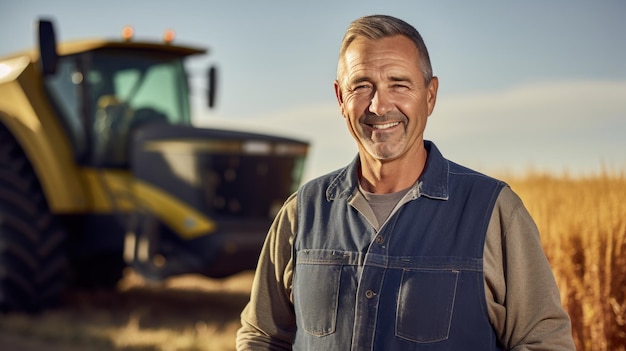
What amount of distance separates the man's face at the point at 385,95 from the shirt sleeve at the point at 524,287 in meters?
0.28

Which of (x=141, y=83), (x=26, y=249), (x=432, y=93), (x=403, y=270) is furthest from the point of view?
(x=141, y=83)

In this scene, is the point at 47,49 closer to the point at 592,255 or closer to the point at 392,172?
the point at 592,255

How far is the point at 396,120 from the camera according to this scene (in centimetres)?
190

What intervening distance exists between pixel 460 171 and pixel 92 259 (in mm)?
8124

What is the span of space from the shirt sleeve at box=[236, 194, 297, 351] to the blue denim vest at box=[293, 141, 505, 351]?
64 millimetres

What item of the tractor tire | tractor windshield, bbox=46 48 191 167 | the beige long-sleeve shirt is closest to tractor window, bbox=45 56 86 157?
tractor windshield, bbox=46 48 191 167

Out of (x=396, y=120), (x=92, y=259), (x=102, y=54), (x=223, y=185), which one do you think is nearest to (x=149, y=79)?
(x=102, y=54)

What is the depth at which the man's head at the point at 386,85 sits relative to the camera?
188cm

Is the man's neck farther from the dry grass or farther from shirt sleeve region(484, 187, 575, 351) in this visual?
the dry grass

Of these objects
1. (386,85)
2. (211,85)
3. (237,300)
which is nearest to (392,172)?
(386,85)

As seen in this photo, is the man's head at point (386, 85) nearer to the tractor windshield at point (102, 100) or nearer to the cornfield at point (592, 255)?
the cornfield at point (592, 255)

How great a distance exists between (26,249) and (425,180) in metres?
5.95

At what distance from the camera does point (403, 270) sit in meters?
1.86

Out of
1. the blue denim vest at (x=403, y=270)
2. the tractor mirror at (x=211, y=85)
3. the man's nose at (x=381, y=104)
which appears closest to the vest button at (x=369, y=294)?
the blue denim vest at (x=403, y=270)
